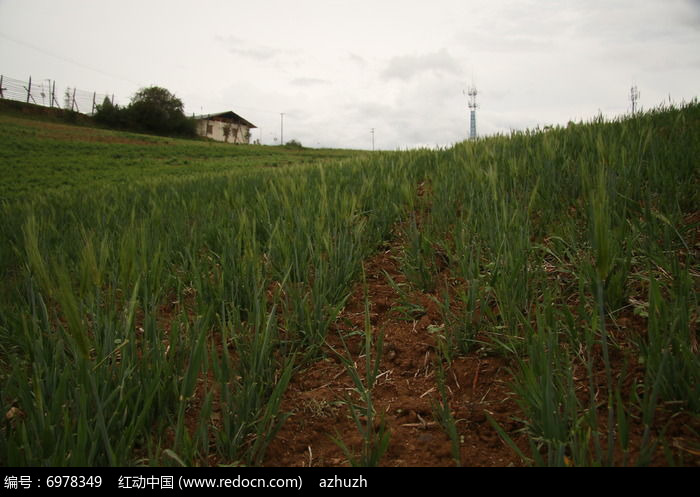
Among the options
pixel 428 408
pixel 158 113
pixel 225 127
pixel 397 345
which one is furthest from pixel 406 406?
pixel 225 127

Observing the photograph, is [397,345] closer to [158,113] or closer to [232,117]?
[158,113]

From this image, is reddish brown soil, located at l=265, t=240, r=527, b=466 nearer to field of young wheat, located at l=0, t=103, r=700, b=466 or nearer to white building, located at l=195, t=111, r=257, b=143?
field of young wheat, located at l=0, t=103, r=700, b=466

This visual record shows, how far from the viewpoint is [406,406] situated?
1288mm

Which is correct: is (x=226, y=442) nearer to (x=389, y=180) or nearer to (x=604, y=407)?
(x=604, y=407)

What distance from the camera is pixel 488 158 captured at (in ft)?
10.5

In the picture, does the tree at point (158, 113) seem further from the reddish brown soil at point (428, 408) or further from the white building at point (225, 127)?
the reddish brown soil at point (428, 408)

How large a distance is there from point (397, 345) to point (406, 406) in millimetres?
373

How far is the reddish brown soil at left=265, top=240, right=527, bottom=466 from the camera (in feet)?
3.60

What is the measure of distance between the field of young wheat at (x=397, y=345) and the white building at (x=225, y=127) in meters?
60.7

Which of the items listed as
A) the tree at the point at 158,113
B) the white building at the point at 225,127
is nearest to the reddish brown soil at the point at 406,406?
the tree at the point at 158,113

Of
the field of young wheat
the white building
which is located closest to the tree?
the white building

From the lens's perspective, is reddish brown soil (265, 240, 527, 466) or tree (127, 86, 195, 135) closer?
reddish brown soil (265, 240, 527, 466)

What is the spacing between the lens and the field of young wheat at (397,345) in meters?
0.98
